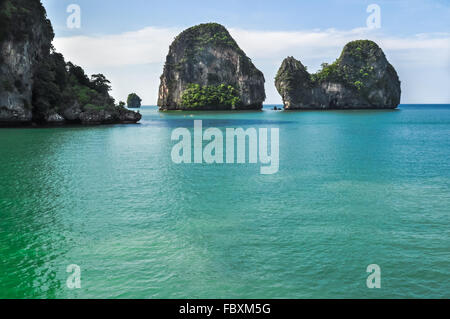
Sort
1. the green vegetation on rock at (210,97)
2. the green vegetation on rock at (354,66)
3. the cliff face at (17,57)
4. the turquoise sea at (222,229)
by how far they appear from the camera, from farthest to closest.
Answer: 1. the green vegetation on rock at (354,66)
2. the green vegetation on rock at (210,97)
3. the cliff face at (17,57)
4. the turquoise sea at (222,229)

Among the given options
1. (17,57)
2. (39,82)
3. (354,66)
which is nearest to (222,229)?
(17,57)

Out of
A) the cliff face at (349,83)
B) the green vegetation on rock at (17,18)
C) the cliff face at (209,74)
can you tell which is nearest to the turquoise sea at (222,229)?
the green vegetation on rock at (17,18)

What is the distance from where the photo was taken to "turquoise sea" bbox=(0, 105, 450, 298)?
11.5 meters

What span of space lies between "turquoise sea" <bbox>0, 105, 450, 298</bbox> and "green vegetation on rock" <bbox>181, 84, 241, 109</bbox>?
12239 centimetres

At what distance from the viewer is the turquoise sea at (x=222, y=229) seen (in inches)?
452

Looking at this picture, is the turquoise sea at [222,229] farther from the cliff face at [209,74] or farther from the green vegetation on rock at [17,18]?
the cliff face at [209,74]

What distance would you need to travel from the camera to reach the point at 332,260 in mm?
12922

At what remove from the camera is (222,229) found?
15906 mm

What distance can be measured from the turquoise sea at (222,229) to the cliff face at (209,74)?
408ft

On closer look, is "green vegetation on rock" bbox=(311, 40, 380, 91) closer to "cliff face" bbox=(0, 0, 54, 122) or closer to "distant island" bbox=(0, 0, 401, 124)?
"distant island" bbox=(0, 0, 401, 124)

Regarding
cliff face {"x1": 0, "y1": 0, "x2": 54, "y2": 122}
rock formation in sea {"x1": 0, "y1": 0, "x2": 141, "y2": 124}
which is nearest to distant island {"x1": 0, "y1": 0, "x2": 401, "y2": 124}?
rock formation in sea {"x1": 0, "y1": 0, "x2": 141, "y2": 124}

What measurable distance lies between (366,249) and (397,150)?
2844cm
